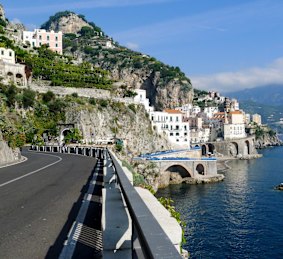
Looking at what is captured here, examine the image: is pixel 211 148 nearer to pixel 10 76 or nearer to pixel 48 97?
pixel 48 97

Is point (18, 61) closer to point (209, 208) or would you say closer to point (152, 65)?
point (209, 208)

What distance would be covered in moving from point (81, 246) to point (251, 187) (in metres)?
57.8

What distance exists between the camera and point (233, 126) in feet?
457

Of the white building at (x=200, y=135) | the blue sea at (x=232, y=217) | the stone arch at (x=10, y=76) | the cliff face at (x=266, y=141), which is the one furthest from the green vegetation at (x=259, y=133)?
the stone arch at (x=10, y=76)

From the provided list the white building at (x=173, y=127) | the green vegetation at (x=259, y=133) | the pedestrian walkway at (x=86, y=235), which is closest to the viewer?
the pedestrian walkway at (x=86, y=235)

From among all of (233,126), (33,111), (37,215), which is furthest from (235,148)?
(37,215)

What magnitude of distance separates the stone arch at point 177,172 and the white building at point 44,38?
75.6 metres

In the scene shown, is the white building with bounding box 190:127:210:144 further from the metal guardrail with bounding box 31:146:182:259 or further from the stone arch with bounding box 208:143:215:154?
the metal guardrail with bounding box 31:146:182:259

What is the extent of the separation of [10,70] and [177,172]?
139ft

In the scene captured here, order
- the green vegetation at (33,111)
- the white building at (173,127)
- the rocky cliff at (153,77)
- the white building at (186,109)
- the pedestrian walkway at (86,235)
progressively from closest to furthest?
the pedestrian walkway at (86,235)
the green vegetation at (33,111)
the white building at (173,127)
the white building at (186,109)
the rocky cliff at (153,77)

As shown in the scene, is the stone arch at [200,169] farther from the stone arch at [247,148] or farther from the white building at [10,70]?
the stone arch at [247,148]

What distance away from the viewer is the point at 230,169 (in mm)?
89312

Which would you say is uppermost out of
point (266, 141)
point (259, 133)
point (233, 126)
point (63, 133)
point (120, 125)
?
point (233, 126)

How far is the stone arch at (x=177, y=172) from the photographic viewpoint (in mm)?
66750
